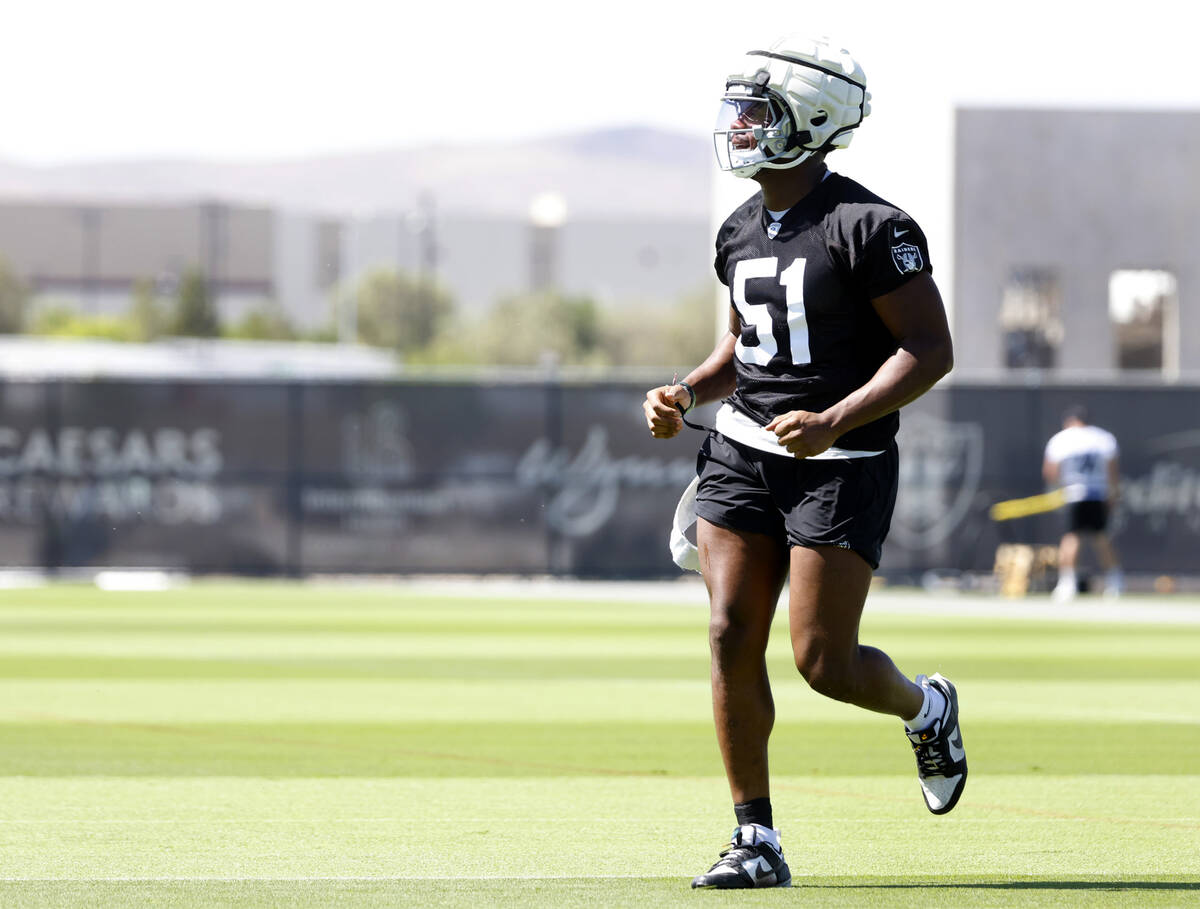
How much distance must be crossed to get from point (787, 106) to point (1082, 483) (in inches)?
644

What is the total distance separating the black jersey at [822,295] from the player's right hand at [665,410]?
0.18 meters

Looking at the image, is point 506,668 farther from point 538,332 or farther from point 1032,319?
point 538,332

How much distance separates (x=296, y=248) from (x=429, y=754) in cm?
12386

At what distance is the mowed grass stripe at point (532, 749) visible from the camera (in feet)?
28.5

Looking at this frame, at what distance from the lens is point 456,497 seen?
76.8 feet

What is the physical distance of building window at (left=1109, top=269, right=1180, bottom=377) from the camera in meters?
29.2

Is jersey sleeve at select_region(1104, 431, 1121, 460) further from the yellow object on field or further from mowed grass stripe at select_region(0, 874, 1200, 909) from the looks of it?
mowed grass stripe at select_region(0, 874, 1200, 909)

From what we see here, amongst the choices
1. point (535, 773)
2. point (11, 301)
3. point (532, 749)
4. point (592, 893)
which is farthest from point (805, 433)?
point (11, 301)

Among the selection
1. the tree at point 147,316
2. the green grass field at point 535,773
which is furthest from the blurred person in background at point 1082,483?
the tree at point 147,316

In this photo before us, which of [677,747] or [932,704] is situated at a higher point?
[932,704]

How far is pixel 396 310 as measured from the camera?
418 feet

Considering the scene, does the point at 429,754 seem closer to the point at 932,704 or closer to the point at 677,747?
the point at 677,747

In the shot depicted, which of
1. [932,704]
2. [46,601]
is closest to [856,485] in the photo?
[932,704]

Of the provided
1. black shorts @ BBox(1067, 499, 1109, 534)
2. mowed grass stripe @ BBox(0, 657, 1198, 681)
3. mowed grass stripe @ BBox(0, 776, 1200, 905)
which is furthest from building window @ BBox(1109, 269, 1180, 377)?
mowed grass stripe @ BBox(0, 776, 1200, 905)
